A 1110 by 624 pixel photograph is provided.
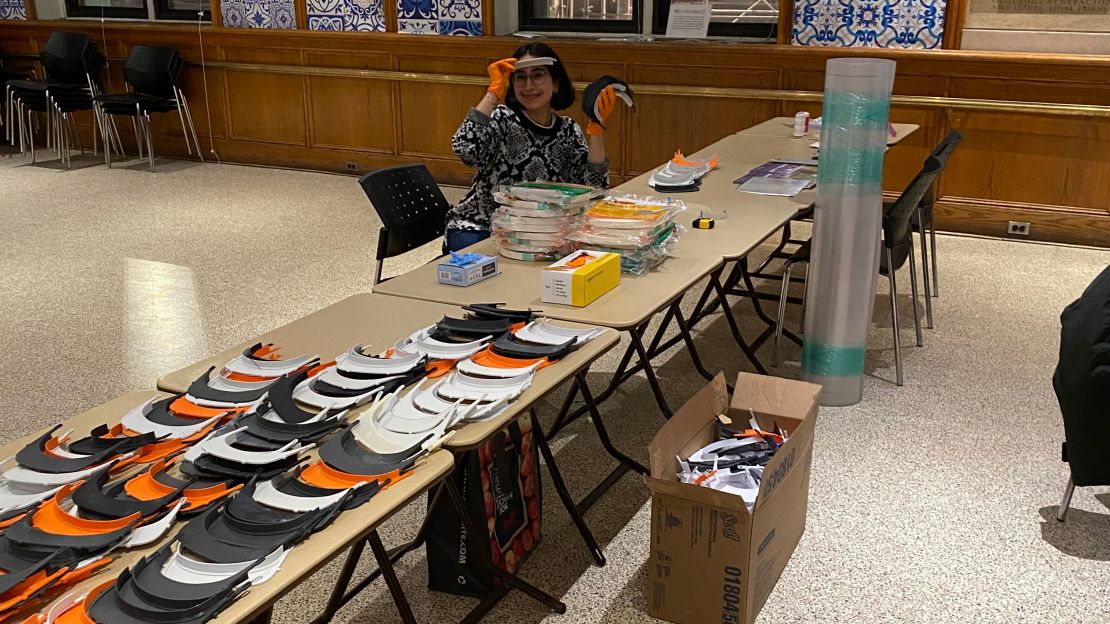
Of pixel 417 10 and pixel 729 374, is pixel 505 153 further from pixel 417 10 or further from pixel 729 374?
pixel 417 10

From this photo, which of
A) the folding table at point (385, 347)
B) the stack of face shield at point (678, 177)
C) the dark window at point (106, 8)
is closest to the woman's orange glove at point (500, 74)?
the stack of face shield at point (678, 177)

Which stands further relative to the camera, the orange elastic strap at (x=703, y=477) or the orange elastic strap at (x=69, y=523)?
the orange elastic strap at (x=703, y=477)

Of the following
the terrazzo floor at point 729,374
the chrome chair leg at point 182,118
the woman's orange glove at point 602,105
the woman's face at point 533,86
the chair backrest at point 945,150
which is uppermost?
the woman's face at point 533,86

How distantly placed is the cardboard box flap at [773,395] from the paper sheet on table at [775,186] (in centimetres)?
119

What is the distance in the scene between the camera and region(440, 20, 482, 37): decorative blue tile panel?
7.07m

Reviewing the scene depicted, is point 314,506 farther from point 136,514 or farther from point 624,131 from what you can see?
Result: point 624,131

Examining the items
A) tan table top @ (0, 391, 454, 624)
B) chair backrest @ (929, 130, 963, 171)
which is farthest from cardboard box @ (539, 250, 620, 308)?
chair backrest @ (929, 130, 963, 171)

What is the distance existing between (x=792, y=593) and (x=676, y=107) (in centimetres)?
450

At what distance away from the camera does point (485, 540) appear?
251 cm

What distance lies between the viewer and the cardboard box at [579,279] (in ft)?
8.58

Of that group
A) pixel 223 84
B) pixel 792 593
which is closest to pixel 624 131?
pixel 223 84

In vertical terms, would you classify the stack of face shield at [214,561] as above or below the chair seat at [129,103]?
below

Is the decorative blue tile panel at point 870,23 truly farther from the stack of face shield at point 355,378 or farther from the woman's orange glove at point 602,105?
the stack of face shield at point 355,378

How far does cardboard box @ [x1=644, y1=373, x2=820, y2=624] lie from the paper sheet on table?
1.37 meters
